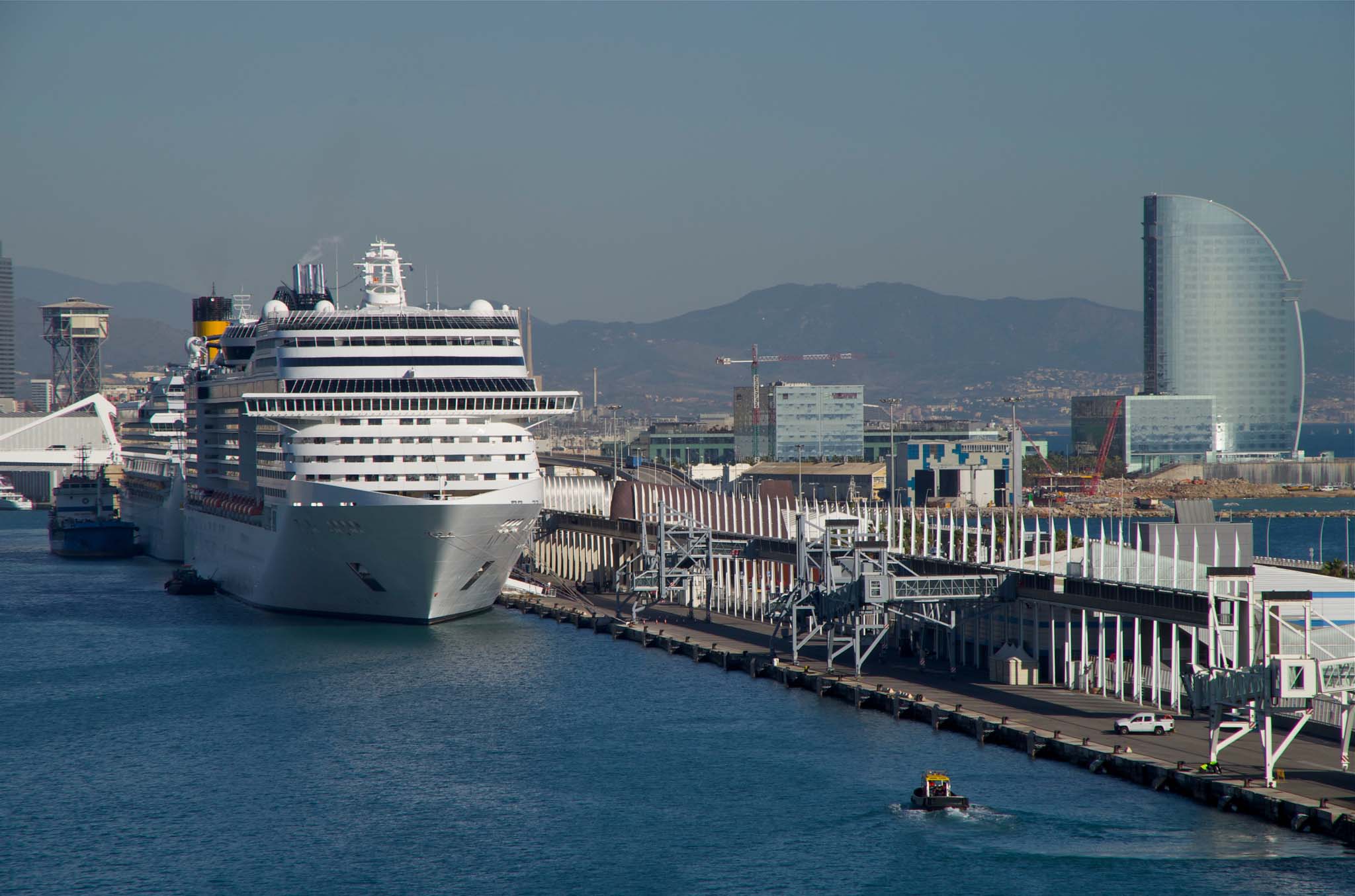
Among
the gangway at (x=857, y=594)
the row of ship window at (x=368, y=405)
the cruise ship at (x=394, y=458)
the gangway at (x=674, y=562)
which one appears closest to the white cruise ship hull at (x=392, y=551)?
the cruise ship at (x=394, y=458)

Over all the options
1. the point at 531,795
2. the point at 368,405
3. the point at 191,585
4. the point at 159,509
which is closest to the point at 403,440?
the point at 368,405

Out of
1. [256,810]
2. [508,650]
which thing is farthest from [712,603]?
[256,810]

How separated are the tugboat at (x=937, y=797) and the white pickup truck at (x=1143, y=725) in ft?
20.8

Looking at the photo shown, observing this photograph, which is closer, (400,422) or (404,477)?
(404,477)

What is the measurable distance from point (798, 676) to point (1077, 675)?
898 cm

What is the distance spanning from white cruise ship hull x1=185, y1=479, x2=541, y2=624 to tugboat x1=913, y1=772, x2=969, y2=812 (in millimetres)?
26062

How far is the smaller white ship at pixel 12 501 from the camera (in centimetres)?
18062

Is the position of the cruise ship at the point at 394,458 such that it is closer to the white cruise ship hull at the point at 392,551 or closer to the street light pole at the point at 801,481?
the white cruise ship hull at the point at 392,551

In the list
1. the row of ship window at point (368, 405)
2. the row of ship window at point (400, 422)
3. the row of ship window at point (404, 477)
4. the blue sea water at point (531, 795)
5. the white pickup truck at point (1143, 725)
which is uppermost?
the row of ship window at point (368, 405)

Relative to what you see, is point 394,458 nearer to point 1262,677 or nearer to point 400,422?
point 400,422

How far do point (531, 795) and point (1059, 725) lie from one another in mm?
13855

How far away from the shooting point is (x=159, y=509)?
106 meters

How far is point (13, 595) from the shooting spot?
84.2 metres

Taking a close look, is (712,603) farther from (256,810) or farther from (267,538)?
(256,810)
